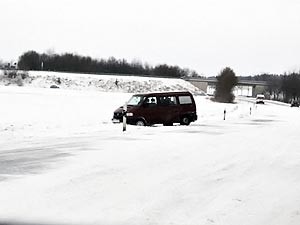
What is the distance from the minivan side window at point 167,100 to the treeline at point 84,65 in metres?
135

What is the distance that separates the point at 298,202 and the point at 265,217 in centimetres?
132

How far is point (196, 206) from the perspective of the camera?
23.1 feet

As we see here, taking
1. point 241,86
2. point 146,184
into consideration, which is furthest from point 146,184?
point 241,86

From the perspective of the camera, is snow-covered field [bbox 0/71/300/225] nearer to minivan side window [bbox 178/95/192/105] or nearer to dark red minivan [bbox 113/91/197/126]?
dark red minivan [bbox 113/91/197/126]

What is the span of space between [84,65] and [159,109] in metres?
145

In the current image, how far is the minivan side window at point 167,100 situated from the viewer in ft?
81.2

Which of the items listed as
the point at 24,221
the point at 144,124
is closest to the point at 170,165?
the point at 24,221

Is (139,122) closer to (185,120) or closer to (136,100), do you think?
(136,100)

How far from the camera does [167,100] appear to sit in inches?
982

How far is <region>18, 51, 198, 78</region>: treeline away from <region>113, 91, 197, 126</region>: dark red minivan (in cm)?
13435

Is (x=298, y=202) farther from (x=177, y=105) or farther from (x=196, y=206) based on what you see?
(x=177, y=105)

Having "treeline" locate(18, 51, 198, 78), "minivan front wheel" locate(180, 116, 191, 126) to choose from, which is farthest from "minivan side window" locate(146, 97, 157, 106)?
"treeline" locate(18, 51, 198, 78)

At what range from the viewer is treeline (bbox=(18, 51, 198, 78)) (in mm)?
162500

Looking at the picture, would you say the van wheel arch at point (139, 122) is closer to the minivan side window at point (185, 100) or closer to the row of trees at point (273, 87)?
the minivan side window at point (185, 100)
